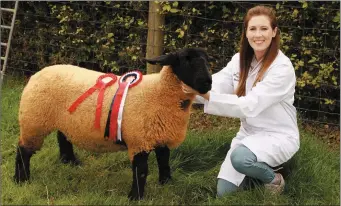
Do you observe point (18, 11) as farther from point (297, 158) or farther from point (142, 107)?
point (297, 158)

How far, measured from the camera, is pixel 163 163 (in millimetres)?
3967

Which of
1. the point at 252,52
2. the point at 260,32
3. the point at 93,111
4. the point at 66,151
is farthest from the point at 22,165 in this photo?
the point at 260,32

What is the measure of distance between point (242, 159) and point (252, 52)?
0.93 meters

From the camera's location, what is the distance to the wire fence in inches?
201

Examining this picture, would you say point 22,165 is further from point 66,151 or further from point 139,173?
point 139,173

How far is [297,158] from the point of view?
13.5 ft

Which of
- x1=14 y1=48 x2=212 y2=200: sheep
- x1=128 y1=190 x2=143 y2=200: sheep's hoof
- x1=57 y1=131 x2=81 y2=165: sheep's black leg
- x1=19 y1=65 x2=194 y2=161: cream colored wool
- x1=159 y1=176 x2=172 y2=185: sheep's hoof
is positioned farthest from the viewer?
x1=57 y1=131 x2=81 y2=165: sheep's black leg

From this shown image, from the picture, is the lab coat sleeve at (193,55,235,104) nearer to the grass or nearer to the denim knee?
the denim knee

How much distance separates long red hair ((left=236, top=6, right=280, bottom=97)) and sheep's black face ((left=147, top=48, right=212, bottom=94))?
525 millimetres

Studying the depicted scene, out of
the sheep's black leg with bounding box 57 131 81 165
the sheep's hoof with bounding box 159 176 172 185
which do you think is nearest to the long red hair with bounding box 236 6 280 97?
the sheep's hoof with bounding box 159 176 172 185

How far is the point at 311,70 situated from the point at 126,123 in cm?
262

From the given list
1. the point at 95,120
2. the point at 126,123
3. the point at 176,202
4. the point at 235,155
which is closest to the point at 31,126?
the point at 95,120

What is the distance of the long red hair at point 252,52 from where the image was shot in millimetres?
3637

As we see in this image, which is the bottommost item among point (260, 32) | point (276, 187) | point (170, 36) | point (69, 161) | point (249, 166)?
point (69, 161)
